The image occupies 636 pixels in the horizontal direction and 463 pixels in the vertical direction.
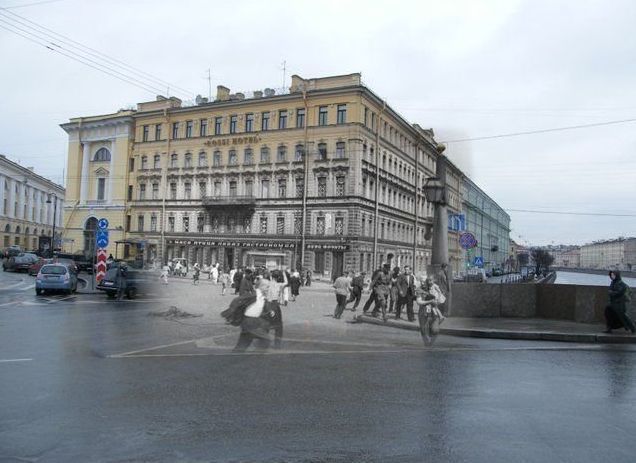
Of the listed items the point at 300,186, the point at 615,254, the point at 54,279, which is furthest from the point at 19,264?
the point at 615,254

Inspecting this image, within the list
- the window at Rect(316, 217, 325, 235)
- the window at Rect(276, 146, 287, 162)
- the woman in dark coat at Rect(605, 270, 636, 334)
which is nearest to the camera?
the woman in dark coat at Rect(605, 270, 636, 334)

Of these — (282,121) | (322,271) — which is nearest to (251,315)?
(322,271)

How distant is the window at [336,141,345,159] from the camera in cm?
5156

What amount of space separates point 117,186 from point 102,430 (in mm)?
64655

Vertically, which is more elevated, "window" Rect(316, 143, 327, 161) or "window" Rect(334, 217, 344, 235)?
"window" Rect(316, 143, 327, 161)

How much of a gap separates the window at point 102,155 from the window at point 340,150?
31.2 metres

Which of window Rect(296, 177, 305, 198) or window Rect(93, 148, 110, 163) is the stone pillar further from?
window Rect(296, 177, 305, 198)

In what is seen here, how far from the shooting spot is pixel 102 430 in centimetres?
586

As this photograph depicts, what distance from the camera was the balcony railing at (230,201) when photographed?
184ft

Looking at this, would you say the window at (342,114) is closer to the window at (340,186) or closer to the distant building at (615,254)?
the window at (340,186)

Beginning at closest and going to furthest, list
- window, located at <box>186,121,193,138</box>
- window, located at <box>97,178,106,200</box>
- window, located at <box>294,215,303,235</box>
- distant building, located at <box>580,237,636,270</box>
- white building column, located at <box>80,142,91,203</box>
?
window, located at <box>294,215,303,235</box>
window, located at <box>186,121,193,138</box>
window, located at <box>97,178,106,200</box>
white building column, located at <box>80,142,91,203</box>
distant building, located at <box>580,237,636,270</box>

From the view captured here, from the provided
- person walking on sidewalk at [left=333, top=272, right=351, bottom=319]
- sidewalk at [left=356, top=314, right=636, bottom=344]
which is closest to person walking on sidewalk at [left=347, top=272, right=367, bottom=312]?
person walking on sidewalk at [left=333, top=272, right=351, bottom=319]

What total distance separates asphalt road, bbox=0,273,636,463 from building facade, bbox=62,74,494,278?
36478mm

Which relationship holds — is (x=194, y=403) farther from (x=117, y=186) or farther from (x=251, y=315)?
(x=117, y=186)
